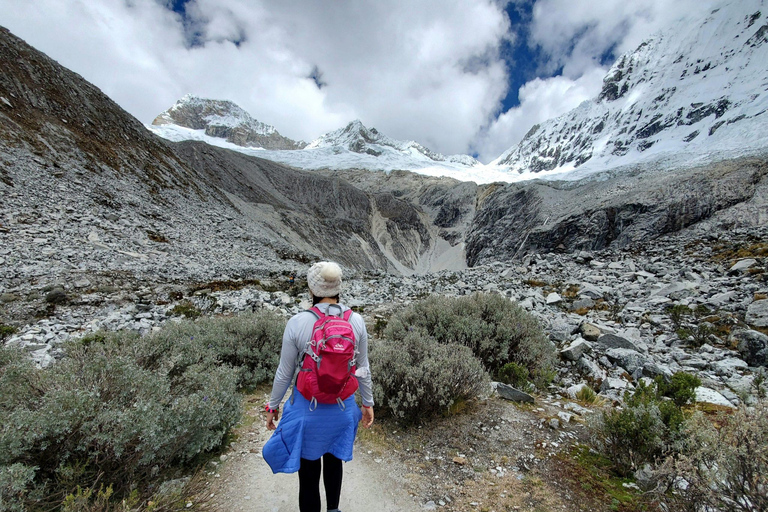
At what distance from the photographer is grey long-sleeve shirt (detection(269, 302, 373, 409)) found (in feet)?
8.36

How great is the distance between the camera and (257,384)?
5.84m

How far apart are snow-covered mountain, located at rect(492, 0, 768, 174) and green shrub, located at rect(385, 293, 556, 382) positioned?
71.2 metres

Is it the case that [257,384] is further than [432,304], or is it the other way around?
[432,304]

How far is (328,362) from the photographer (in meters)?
2.36

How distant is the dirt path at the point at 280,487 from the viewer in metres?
3.16

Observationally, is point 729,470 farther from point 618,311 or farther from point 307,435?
point 618,311

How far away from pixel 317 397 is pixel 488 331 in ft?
15.2

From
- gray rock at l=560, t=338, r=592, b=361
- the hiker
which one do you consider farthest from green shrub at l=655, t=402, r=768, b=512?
gray rock at l=560, t=338, r=592, b=361

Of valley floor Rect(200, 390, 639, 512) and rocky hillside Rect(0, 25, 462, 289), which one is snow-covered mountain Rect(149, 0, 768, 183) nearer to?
valley floor Rect(200, 390, 639, 512)

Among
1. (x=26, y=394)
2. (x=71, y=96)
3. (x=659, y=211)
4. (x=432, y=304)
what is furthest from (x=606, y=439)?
(x=71, y=96)

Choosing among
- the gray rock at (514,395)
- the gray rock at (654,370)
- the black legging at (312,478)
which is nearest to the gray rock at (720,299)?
the gray rock at (654,370)

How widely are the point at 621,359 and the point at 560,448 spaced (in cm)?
386

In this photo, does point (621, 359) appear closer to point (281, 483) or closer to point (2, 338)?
point (281, 483)

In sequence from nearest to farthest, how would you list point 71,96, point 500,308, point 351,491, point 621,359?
point 351,491
point 621,359
point 500,308
point 71,96
